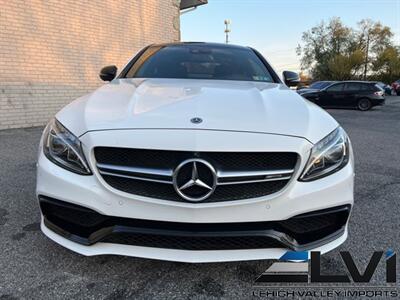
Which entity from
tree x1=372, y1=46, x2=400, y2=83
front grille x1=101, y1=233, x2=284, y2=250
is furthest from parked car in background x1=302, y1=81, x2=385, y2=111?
tree x1=372, y1=46, x2=400, y2=83

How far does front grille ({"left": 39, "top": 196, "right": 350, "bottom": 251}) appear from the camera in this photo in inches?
71.7

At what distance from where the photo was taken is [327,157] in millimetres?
1975

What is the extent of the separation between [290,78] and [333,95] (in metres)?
14.3

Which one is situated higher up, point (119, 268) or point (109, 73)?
point (109, 73)

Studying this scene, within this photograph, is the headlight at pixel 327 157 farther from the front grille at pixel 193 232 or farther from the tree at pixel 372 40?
the tree at pixel 372 40

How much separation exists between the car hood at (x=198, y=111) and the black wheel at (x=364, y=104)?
15699 mm

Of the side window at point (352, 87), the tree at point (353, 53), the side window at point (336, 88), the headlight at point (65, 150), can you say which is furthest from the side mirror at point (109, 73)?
the tree at point (353, 53)

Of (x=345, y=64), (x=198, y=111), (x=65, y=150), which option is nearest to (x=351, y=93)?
(x=198, y=111)

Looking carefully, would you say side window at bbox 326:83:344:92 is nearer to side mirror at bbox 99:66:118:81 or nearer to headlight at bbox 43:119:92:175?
side mirror at bbox 99:66:118:81

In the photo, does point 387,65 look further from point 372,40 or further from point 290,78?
point 290,78

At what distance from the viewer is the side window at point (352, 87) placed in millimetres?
16828

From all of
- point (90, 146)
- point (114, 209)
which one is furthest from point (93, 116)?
point (114, 209)

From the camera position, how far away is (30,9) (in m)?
7.79

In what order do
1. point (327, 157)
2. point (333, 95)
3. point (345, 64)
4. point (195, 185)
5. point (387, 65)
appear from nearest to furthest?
point (195, 185), point (327, 157), point (333, 95), point (345, 64), point (387, 65)
